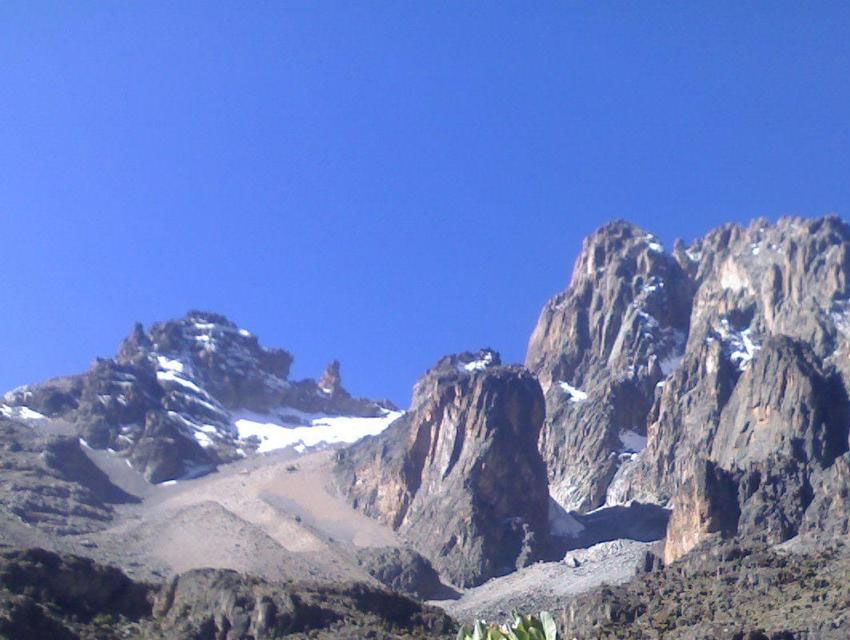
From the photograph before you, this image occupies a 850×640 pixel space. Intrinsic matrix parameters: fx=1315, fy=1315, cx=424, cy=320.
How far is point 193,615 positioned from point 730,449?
82.1 m

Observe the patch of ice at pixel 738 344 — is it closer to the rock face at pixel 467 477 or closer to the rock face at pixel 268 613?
the rock face at pixel 467 477

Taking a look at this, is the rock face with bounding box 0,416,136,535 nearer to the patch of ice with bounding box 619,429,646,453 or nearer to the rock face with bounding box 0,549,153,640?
the rock face with bounding box 0,549,153,640

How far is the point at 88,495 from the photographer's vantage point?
17675 centimetres

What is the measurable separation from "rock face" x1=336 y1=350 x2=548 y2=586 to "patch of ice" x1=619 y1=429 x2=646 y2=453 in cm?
1908

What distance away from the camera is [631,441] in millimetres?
194875

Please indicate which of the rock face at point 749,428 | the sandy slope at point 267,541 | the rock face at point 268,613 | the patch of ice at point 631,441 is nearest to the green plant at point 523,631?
the rock face at point 268,613

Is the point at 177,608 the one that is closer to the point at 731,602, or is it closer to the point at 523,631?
the point at 731,602

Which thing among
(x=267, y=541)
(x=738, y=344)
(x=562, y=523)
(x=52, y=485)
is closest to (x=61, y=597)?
(x=267, y=541)

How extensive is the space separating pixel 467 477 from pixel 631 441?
124 ft

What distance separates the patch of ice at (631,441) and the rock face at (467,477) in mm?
19077

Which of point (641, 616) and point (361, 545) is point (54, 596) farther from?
point (361, 545)

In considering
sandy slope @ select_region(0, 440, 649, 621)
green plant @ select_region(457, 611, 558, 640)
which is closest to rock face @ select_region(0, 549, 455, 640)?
sandy slope @ select_region(0, 440, 649, 621)

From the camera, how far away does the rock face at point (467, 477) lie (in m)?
158

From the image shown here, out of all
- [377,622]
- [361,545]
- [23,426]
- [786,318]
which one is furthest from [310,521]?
[377,622]
